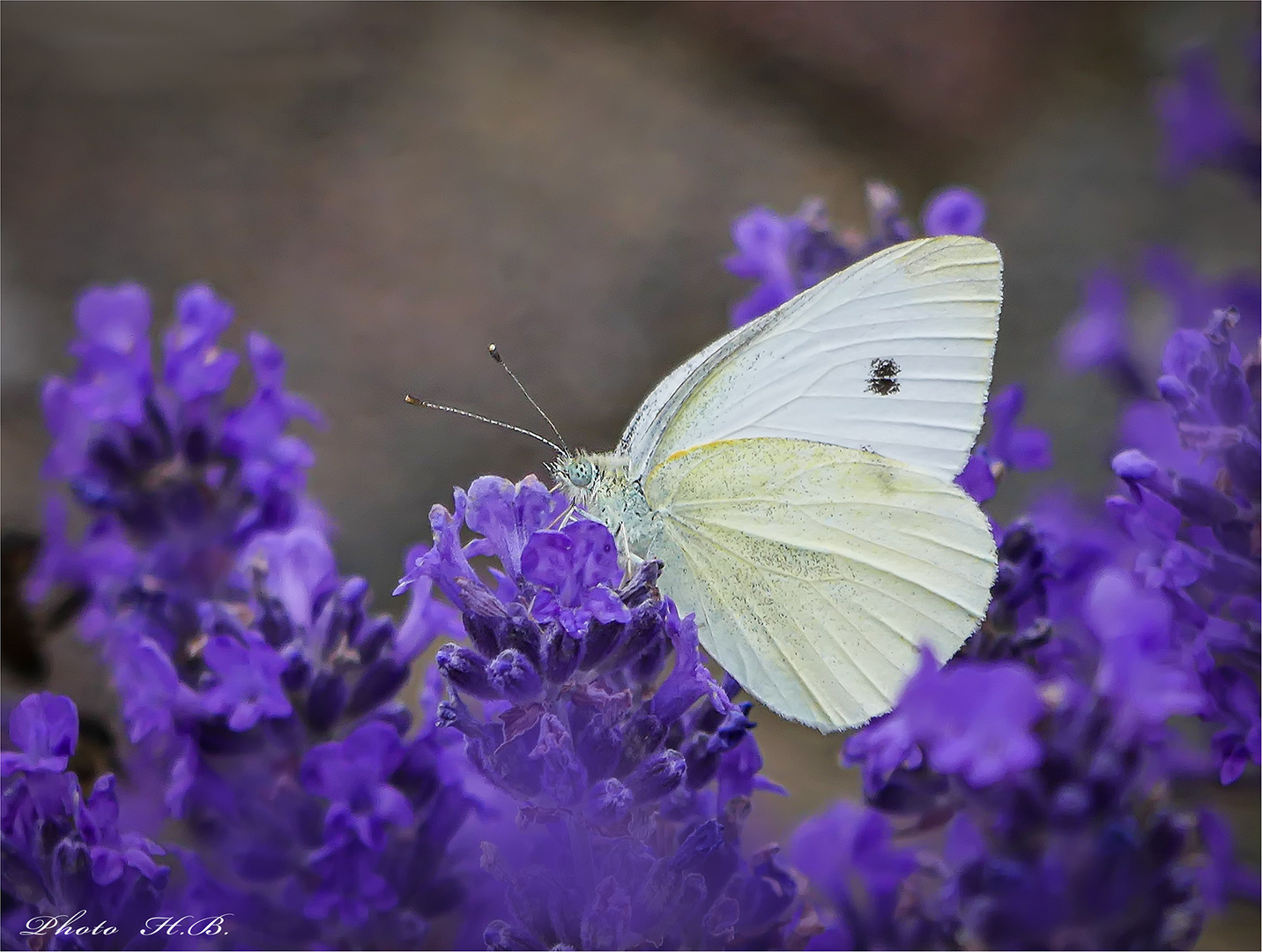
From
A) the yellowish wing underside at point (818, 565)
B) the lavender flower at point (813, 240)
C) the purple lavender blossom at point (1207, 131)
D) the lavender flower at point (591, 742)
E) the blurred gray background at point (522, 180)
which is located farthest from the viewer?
the blurred gray background at point (522, 180)

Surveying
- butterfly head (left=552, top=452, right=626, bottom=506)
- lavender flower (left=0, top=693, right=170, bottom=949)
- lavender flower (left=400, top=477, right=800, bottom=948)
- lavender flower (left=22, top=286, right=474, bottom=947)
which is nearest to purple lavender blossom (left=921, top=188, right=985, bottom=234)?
butterfly head (left=552, top=452, right=626, bottom=506)

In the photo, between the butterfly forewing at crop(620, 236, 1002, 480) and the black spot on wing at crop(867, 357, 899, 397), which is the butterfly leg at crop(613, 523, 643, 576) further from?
the black spot on wing at crop(867, 357, 899, 397)

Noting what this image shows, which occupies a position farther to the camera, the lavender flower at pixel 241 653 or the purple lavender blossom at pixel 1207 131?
the purple lavender blossom at pixel 1207 131

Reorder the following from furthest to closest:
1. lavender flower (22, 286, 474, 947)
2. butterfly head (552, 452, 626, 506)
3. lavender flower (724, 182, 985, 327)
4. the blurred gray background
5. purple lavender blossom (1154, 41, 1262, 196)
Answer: the blurred gray background
purple lavender blossom (1154, 41, 1262, 196)
lavender flower (724, 182, 985, 327)
butterfly head (552, 452, 626, 506)
lavender flower (22, 286, 474, 947)

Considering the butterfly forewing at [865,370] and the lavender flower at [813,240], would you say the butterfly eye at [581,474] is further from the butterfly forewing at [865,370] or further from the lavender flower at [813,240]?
the lavender flower at [813,240]

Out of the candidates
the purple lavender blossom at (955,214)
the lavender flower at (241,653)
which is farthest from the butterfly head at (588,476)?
the purple lavender blossom at (955,214)

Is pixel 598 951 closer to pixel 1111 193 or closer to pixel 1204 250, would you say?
pixel 1204 250

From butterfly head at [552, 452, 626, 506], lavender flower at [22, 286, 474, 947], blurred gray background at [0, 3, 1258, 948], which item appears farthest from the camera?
blurred gray background at [0, 3, 1258, 948]
